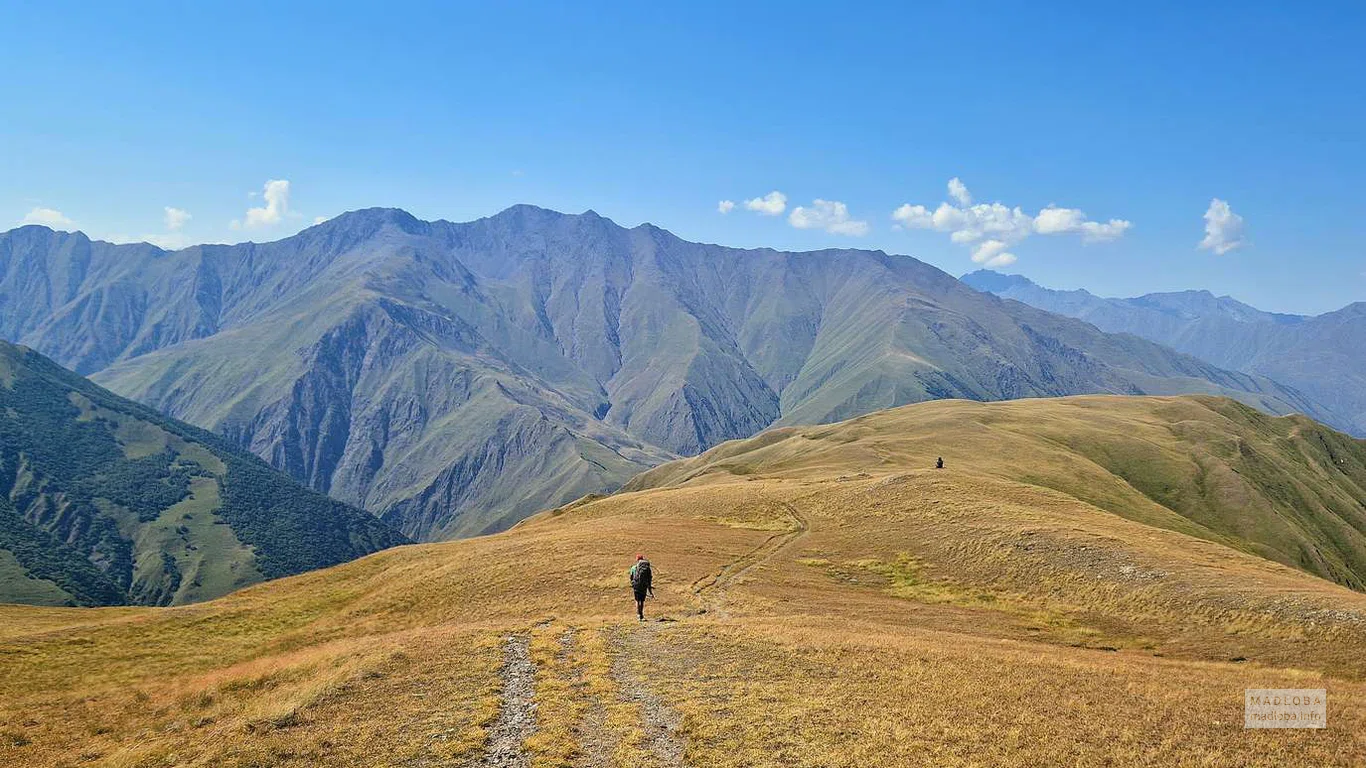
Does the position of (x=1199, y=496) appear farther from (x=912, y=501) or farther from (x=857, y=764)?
(x=857, y=764)

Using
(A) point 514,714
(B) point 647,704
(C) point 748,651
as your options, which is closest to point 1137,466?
(C) point 748,651

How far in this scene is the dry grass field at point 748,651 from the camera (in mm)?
22562

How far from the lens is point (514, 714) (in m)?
25.2

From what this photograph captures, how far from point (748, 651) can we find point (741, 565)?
24.2 m

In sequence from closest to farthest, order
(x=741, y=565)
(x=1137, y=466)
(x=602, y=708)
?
(x=602, y=708) → (x=741, y=565) → (x=1137, y=466)

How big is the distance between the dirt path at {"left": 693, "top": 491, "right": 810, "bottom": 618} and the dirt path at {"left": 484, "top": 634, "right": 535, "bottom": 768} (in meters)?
14.6

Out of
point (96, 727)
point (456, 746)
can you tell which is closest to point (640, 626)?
point (456, 746)

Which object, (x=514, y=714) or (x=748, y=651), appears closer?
(x=514, y=714)

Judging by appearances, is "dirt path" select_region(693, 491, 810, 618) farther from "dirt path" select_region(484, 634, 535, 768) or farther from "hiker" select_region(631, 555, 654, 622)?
"dirt path" select_region(484, 634, 535, 768)

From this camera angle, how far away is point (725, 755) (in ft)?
70.1

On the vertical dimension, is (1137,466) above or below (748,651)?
below

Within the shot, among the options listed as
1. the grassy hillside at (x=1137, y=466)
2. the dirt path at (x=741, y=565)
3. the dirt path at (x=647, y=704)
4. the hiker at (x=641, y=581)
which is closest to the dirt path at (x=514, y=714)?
the dirt path at (x=647, y=704)

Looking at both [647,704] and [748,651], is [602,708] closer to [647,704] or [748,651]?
[647,704]

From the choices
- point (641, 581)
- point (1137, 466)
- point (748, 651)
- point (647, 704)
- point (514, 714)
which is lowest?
point (1137, 466)
